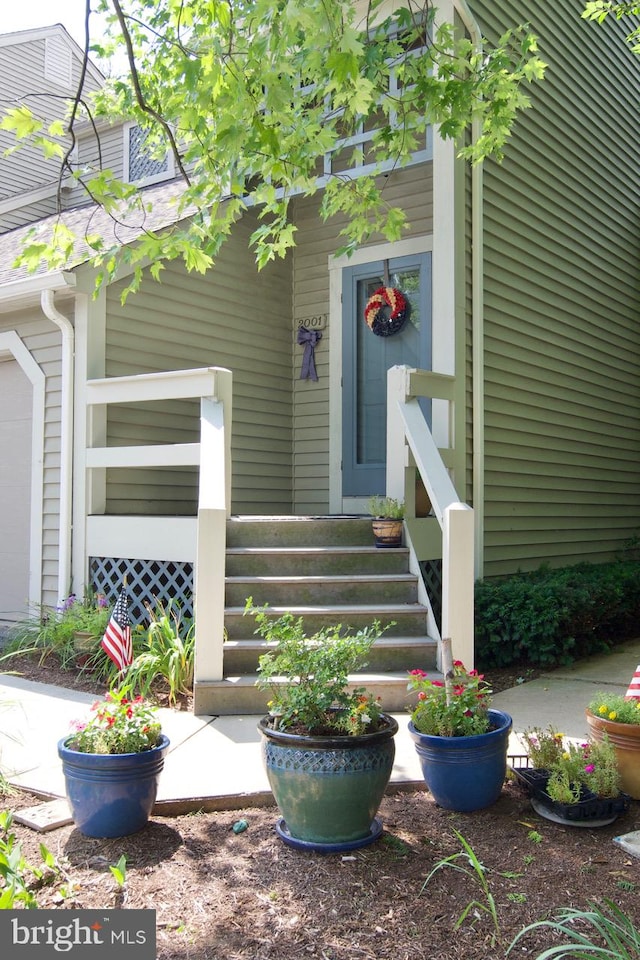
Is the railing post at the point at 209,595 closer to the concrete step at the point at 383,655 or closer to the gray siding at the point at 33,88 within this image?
the concrete step at the point at 383,655

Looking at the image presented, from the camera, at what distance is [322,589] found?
5453 millimetres

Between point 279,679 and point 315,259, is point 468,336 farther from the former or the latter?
point 279,679

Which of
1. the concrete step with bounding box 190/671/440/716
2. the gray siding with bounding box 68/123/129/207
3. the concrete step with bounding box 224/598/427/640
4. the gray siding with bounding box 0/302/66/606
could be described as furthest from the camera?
the gray siding with bounding box 68/123/129/207

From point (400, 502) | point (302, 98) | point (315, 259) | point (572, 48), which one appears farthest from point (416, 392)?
point (572, 48)

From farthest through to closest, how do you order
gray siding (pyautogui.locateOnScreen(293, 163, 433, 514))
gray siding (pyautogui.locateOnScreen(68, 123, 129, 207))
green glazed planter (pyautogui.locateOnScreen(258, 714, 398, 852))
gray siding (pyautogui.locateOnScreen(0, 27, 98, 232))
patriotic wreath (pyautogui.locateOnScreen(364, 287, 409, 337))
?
gray siding (pyautogui.locateOnScreen(0, 27, 98, 232)) → gray siding (pyautogui.locateOnScreen(68, 123, 129, 207)) → gray siding (pyautogui.locateOnScreen(293, 163, 433, 514)) → patriotic wreath (pyautogui.locateOnScreen(364, 287, 409, 337)) → green glazed planter (pyautogui.locateOnScreen(258, 714, 398, 852))

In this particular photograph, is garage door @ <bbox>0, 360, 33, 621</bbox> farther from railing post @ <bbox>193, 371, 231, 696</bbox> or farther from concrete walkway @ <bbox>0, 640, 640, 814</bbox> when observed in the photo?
railing post @ <bbox>193, 371, 231, 696</bbox>

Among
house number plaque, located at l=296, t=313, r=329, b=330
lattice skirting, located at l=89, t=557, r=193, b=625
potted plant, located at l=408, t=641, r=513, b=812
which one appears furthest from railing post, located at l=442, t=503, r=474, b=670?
house number plaque, located at l=296, t=313, r=329, b=330

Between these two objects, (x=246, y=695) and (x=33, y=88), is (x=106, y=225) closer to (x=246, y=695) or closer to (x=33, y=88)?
(x=246, y=695)

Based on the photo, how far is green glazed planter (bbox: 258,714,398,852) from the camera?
2914 millimetres

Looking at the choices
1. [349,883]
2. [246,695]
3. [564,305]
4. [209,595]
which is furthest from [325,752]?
[564,305]

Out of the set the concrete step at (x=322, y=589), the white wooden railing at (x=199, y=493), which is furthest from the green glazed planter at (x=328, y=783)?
the concrete step at (x=322, y=589)

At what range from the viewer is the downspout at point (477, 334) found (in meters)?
6.52

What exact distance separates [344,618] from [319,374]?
3.61 meters

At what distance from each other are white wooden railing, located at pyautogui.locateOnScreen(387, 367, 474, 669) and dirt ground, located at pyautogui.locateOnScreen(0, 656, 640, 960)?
4.87 ft
